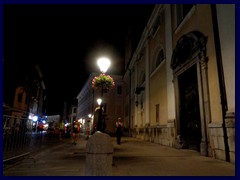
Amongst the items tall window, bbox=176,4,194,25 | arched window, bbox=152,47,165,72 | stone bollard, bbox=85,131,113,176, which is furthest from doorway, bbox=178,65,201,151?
stone bollard, bbox=85,131,113,176

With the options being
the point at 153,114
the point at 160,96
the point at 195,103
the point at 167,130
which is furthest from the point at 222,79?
the point at 153,114

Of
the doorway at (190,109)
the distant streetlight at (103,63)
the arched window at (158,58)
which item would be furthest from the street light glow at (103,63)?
the arched window at (158,58)

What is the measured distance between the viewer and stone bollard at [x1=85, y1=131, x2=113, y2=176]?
3463 mm

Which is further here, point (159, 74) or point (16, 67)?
point (16, 67)

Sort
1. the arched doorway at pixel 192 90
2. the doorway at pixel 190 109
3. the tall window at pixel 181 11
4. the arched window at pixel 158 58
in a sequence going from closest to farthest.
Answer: the arched doorway at pixel 192 90 → the doorway at pixel 190 109 → the tall window at pixel 181 11 → the arched window at pixel 158 58

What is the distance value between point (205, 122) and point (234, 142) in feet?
6.63

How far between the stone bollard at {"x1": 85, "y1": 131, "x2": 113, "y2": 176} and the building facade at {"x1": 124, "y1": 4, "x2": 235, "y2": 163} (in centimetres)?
451

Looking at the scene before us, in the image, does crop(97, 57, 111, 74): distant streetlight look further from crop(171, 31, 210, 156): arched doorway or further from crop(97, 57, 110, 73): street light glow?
crop(171, 31, 210, 156): arched doorway

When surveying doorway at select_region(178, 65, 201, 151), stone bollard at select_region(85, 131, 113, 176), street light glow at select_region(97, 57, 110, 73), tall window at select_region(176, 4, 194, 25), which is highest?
tall window at select_region(176, 4, 194, 25)

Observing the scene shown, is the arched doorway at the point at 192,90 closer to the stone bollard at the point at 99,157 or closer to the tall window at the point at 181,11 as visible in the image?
the tall window at the point at 181,11

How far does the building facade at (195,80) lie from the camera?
6.74 m

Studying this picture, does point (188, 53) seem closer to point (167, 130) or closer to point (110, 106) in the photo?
point (167, 130)

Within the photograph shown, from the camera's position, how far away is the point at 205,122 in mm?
8039

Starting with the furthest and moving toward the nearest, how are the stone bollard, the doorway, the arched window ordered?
the arched window → the doorway → the stone bollard
